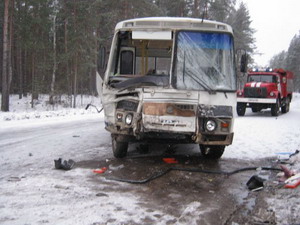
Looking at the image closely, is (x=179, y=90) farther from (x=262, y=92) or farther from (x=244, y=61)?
(x=262, y=92)

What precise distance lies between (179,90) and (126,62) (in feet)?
6.77

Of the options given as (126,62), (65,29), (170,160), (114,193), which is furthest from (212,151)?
(65,29)

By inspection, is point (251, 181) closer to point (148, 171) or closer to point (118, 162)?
point (148, 171)

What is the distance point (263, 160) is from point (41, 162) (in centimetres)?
500

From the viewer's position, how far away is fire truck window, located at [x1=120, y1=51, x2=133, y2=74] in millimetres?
7065

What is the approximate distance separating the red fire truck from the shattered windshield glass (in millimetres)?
11529

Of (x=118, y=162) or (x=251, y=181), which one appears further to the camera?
(x=118, y=162)

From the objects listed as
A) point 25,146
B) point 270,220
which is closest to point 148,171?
point 270,220

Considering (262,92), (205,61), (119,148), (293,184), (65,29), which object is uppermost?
(65,29)

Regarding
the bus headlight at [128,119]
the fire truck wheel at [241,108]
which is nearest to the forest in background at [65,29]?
the fire truck wheel at [241,108]

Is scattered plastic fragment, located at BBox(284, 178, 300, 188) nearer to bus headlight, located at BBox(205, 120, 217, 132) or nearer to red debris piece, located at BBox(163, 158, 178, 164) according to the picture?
bus headlight, located at BBox(205, 120, 217, 132)

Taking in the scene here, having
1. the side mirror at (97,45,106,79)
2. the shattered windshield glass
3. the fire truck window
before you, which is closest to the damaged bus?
the shattered windshield glass

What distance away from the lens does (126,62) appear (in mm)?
7133

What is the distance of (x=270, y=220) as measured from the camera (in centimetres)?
362
